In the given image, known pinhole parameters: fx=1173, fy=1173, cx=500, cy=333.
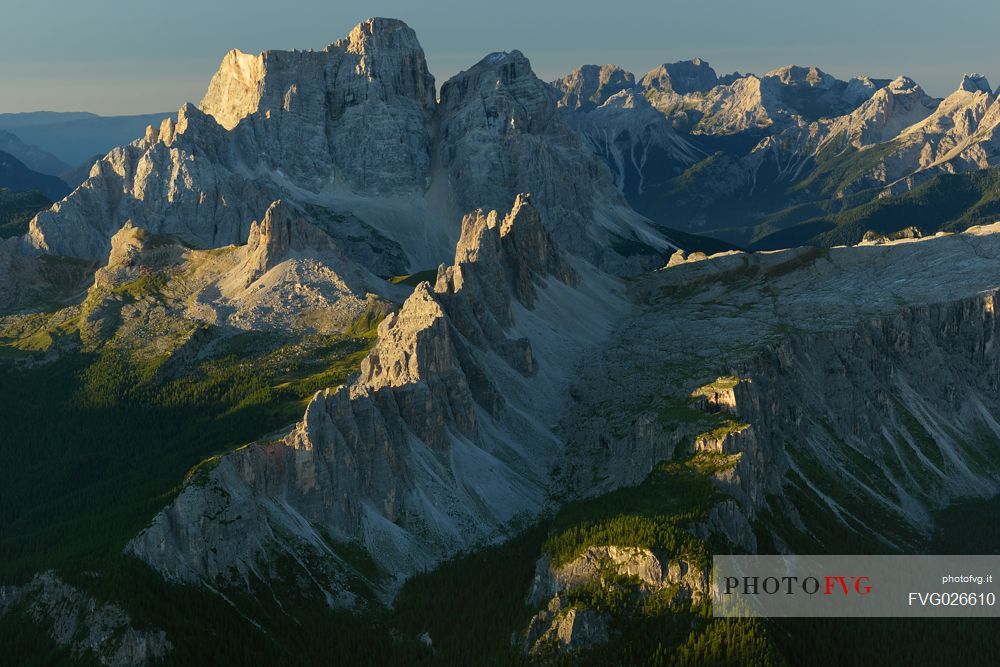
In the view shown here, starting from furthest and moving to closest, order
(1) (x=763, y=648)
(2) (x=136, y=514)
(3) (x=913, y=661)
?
(2) (x=136, y=514), (3) (x=913, y=661), (1) (x=763, y=648)

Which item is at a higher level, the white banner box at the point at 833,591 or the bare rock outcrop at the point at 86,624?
the bare rock outcrop at the point at 86,624

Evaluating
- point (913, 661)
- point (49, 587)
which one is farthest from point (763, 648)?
point (49, 587)

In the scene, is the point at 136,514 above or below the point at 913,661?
above

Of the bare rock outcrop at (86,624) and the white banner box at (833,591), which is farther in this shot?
the white banner box at (833,591)

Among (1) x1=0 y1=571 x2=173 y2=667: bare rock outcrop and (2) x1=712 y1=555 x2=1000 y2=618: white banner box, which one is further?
(2) x1=712 y1=555 x2=1000 y2=618: white banner box

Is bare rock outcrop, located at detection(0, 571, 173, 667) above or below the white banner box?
above

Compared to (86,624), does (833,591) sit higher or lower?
lower

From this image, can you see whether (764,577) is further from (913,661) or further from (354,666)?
(354,666)

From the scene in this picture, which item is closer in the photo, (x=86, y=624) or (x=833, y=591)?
(x=86, y=624)
